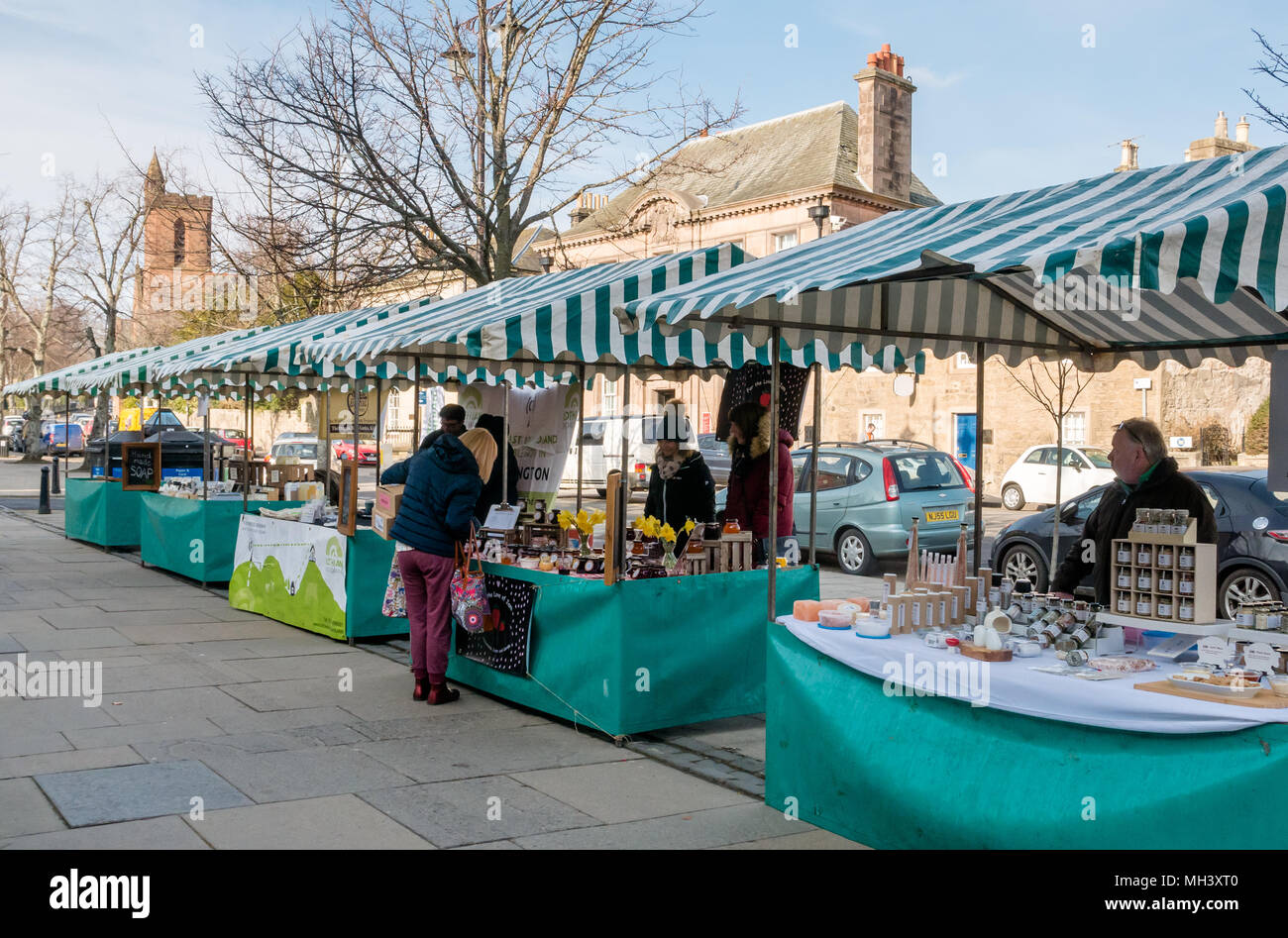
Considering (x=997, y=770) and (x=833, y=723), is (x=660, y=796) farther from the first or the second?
(x=997, y=770)

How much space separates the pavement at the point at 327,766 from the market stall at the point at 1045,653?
1.92 feet

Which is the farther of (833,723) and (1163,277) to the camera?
(833,723)

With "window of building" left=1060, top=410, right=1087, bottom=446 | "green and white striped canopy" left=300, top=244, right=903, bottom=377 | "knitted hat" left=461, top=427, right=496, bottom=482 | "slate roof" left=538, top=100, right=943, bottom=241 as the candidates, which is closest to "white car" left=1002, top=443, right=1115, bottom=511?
"window of building" left=1060, top=410, right=1087, bottom=446

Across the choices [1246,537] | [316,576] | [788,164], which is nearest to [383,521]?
[316,576]

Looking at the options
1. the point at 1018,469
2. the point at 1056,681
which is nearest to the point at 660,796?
the point at 1056,681

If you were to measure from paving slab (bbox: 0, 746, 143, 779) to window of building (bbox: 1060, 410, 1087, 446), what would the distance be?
1095 inches

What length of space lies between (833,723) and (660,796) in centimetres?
112

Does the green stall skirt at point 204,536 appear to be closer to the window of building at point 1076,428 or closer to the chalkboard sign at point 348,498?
the chalkboard sign at point 348,498

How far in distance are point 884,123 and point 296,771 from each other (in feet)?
108

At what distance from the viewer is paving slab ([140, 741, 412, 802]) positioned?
17.9ft

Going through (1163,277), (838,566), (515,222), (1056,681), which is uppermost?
(515,222)

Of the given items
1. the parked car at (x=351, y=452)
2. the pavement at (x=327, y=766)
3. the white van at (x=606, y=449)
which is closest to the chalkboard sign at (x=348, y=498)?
the pavement at (x=327, y=766)

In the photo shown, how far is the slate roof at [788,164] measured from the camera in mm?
35531

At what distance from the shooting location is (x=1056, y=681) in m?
3.94
